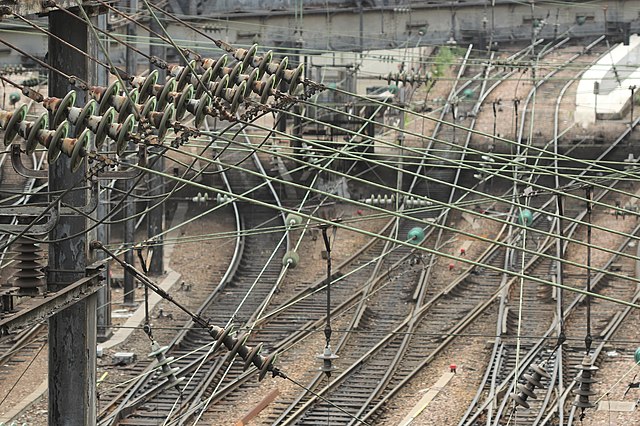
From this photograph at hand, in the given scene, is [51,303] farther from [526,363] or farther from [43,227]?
[526,363]

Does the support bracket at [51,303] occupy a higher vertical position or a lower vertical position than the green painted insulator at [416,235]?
lower

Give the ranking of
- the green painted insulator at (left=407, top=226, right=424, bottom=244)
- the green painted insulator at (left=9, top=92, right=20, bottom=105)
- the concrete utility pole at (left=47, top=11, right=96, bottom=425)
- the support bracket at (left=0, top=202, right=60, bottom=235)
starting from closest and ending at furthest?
the support bracket at (left=0, top=202, right=60, bottom=235) → the concrete utility pole at (left=47, top=11, right=96, bottom=425) → the green painted insulator at (left=407, top=226, right=424, bottom=244) → the green painted insulator at (left=9, top=92, right=20, bottom=105)

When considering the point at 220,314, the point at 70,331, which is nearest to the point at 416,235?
the point at 220,314

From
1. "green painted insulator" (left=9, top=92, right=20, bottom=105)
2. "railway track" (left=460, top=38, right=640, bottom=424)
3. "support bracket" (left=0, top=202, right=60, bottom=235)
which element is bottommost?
"railway track" (left=460, top=38, right=640, bottom=424)

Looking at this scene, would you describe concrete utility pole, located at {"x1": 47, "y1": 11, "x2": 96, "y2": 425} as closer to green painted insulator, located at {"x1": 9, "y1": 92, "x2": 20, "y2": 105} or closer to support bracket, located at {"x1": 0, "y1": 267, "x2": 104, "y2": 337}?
support bracket, located at {"x1": 0, "y1": 267, "x2": 104, "y2": 337}

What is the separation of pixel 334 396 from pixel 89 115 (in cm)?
921

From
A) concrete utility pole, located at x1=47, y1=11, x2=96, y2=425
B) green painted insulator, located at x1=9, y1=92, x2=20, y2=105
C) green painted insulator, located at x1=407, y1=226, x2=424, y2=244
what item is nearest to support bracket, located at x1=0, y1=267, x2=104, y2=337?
concrete utility pole, located at x1=47, y1=11, x2=96, y2=425

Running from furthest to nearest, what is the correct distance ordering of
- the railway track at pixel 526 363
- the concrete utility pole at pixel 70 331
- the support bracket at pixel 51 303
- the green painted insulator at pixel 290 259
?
the green painted insulator at pixel 290 259 → the railway track at pixel 526 363 → the concrete utility pole at pixel 70 331 → the support bracket at pixel 51 303

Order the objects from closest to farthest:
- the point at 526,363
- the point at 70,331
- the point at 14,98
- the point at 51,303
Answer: the point at 51,303
the point at 70,331
the point at 526,363
the point at 14,98

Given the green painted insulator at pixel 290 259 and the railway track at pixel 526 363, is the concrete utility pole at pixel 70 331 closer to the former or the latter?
the railway track at pixel 526 363

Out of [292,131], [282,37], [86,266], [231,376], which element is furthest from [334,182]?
[86,266]

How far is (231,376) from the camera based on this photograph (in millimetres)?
16609

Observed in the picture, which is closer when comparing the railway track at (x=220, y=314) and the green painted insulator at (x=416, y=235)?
the railway track at (x=220, y=314)

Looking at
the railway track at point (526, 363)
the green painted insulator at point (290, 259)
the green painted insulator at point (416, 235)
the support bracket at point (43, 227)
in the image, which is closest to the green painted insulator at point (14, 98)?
the green painted insulator at point (290, 259)
